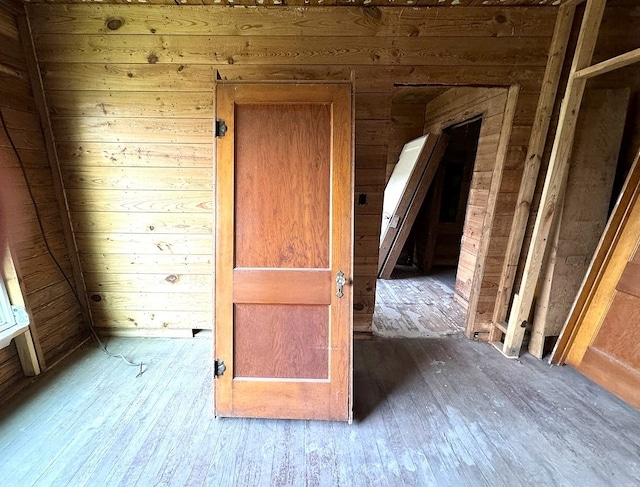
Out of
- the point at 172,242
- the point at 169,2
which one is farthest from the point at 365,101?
the point at 172,242

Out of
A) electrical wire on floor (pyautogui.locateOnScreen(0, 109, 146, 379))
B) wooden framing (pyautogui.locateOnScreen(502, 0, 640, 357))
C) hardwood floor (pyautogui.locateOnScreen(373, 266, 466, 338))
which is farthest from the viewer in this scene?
hardwood floor (pyautogui.locateOnScreen(373, 266, 466, 338))

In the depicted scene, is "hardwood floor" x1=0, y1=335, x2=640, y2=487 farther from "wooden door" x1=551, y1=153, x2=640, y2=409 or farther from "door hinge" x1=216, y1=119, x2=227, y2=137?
→ "door hinge" x1=216, y1=119, x2=227, y2=137

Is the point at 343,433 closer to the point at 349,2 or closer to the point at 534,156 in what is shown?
the point at 534,156

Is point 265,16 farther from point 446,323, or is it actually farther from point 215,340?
point 446,323

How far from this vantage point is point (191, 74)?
7.25 feet

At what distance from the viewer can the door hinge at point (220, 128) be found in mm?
1612

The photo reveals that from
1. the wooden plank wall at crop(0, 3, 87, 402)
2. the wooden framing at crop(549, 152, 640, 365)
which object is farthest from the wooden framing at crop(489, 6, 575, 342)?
the wooden plank wall at crop(0, 3, 87, 402)

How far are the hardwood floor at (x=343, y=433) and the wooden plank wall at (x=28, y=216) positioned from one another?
235 millimetres

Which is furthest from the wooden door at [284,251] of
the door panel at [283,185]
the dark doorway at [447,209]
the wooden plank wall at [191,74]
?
the dark doorway at [447,209]

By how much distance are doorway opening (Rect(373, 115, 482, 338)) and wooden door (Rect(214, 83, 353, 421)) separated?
1.65m

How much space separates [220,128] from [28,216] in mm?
1643

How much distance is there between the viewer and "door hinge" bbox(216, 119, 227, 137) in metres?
1.61

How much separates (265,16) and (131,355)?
106 inches

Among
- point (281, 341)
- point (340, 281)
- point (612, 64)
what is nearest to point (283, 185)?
point (340, 281)
